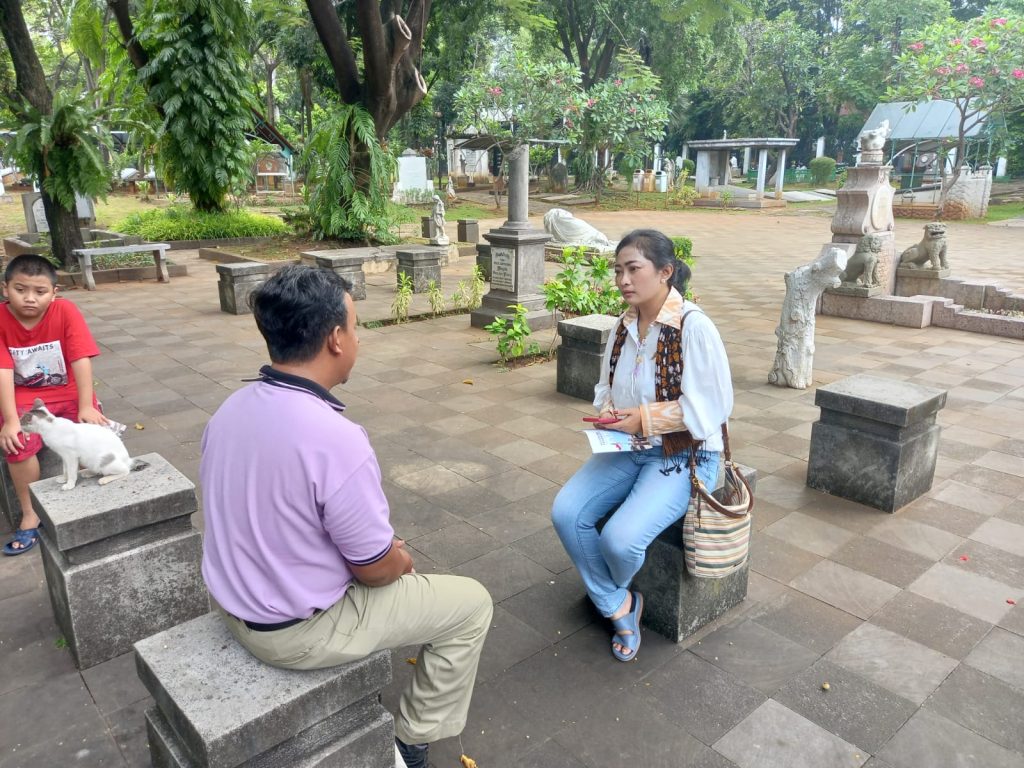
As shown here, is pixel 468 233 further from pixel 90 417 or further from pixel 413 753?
pixel 413 753

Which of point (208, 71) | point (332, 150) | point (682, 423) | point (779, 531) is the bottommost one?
point (779, 531)

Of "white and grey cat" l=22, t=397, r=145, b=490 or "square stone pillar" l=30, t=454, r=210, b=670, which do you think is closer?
"square stone pillar" l=30, t=454, r=210, b=670

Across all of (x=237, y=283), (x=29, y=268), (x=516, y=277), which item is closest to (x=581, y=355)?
(x=516, y=277)

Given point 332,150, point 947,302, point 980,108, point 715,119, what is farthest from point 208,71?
point 715,119

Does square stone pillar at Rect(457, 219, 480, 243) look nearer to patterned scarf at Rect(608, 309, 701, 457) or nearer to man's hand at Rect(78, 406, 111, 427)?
man's hand at Rect(78, 406, 111, 427)

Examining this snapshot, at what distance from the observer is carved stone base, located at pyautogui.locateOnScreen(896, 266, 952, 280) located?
33.0ft

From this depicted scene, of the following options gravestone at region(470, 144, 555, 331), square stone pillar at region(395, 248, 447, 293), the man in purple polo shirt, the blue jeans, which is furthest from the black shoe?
square stone pillar at region(395, 248, 447, 293)

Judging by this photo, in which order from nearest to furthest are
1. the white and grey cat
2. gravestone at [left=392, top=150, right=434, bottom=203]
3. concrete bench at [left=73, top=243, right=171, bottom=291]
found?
the white and grey cat
concrete bench at [left=73, top=243, right=171, bottom=291]
gravestone at [left=392, top=150, right=434, bottom=203]

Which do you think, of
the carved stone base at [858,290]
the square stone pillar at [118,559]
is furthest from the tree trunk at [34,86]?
the carved stone base at [858,290]

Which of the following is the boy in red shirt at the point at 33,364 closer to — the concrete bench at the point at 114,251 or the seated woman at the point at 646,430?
the seated woman at the point at 646,430

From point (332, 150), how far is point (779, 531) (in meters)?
12.1

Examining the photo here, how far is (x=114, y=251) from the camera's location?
1195 cm

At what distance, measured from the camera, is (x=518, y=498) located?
4.38 meters

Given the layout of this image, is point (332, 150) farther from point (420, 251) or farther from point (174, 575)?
point (174, 575)
